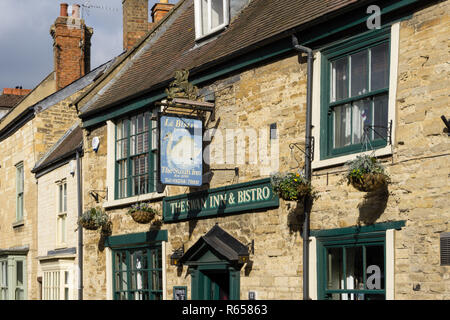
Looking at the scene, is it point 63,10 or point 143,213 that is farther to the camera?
point 63,10

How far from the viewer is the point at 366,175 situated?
1010 centimetres

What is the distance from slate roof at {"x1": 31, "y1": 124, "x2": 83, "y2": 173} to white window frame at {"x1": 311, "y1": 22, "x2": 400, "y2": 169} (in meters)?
10.3

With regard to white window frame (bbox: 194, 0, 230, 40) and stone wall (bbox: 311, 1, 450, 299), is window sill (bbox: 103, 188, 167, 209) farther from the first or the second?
stone wall (bbox: 311, 1, 450, 299)

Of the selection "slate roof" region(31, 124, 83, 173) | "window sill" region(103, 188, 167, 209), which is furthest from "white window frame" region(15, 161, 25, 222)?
"window sill" region(103, 188, 167, 209)

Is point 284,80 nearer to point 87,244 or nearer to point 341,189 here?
point 341,189

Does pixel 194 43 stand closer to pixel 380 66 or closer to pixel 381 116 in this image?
pixel 380 66

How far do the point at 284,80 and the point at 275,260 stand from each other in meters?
2.85

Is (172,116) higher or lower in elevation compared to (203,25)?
lower

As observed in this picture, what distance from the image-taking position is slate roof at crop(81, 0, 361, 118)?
12.7 metres

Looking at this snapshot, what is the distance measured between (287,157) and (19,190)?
15484mm

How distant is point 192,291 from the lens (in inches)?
561

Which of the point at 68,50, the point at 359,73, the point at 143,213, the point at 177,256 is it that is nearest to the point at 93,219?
the point at 143,213

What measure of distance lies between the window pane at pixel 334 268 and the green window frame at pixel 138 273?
4979 mm

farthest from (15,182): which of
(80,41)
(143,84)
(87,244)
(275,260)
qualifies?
(275,260)
